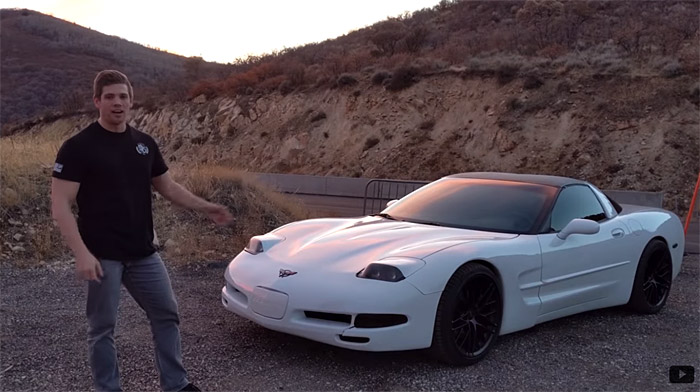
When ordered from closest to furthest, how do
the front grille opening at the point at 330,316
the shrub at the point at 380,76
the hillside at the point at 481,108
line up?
the front grille opening at the point at 330,316 < the hillside at the point at 481,108 < the shrub at the point at 380,76

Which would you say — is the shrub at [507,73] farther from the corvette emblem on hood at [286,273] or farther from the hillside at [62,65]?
the corvette emblem on hood at [286,273]

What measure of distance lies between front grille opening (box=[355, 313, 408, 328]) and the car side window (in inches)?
71.3

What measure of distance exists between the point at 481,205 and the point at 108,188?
3.15m

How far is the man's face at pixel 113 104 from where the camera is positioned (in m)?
→ 3.37

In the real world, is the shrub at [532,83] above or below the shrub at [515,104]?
above

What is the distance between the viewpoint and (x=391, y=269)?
4.19 meters

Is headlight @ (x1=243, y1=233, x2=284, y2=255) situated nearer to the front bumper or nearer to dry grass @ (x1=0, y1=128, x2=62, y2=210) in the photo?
the front bumper

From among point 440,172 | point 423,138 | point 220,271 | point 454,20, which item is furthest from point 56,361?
point 454,20

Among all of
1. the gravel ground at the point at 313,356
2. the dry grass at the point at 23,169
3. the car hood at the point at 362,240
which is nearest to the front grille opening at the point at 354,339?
the gravel ground at the point at 313,356

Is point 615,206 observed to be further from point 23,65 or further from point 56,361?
point 23,65

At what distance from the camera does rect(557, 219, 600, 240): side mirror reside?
4961mm

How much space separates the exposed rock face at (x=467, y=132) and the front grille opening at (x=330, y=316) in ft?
51.9

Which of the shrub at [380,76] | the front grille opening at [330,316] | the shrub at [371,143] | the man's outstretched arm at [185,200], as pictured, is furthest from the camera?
the shrub at [380,76]

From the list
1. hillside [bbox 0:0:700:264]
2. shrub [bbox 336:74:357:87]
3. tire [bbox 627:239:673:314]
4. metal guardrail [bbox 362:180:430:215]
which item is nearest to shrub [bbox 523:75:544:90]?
hillside [bbox 0:0:700:264]
